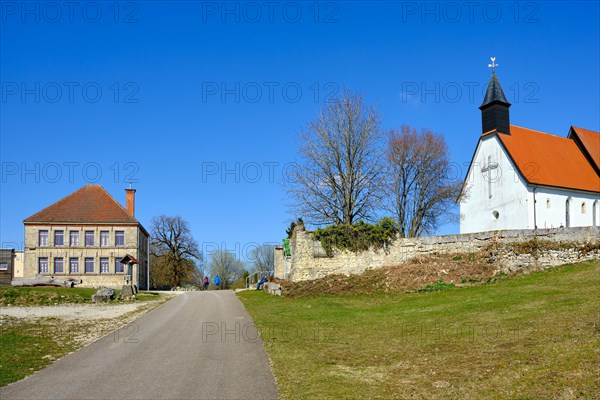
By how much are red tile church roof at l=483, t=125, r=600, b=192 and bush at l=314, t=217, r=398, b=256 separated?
16.2 m

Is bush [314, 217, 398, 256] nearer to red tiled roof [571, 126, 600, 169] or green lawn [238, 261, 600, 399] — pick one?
green lawn [238, 261, 600, 399]

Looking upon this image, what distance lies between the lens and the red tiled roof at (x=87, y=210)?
53406 millimetres

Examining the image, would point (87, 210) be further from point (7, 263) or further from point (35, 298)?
point (35, 298)

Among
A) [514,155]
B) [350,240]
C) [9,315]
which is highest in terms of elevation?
[514,155]

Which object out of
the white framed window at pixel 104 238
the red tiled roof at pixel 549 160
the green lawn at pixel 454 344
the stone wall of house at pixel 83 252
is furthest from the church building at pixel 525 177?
the white framed window at pixel 104 238

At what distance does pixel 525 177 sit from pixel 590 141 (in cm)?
963

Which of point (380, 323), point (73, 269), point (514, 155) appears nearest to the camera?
point (380, 323)

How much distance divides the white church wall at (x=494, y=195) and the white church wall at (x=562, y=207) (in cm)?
114

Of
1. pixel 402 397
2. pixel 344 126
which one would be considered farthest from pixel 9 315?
pixel 344 126

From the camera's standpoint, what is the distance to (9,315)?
21.3 m

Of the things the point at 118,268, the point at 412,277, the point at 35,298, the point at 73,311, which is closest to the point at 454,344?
the point at 412,277

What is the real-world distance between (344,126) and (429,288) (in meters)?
15.5

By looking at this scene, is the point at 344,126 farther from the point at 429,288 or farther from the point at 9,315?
the point at 9,315

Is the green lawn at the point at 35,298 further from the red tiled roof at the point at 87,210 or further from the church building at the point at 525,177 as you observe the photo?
the church building at the point at 525,177
